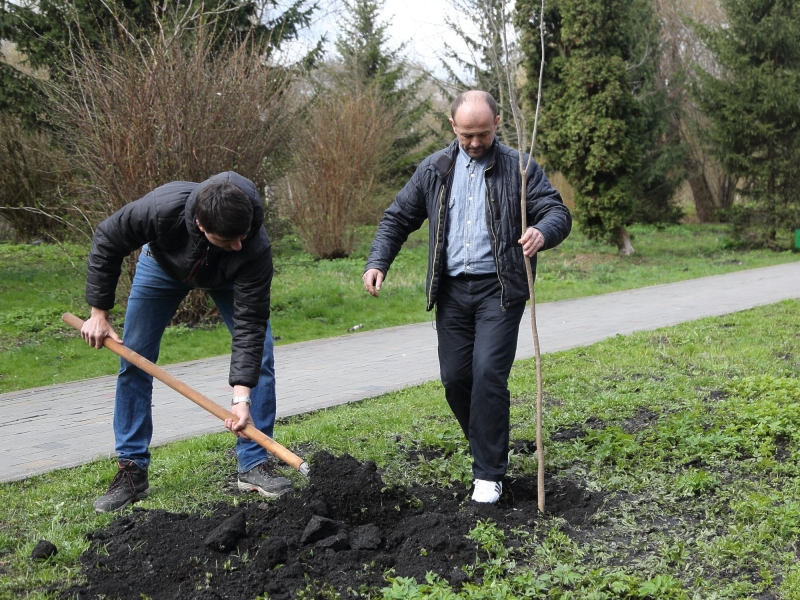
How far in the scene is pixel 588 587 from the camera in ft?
10.5

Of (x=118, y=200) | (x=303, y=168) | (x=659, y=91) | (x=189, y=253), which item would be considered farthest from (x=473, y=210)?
(x=659, y=91)

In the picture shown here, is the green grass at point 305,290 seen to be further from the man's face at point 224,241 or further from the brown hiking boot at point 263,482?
the man's face at point 224,241

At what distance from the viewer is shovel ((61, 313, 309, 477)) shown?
388 centimetres

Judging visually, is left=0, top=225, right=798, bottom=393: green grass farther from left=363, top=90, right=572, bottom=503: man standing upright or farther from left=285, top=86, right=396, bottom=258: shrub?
left=363, top=90, right=572, bottom=503: man standing upright

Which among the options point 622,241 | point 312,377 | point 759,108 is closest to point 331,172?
point 622,241

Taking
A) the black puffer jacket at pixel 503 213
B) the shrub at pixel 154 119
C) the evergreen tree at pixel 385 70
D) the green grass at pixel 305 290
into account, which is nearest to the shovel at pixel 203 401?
the black puffer jacket at pixel 503 213

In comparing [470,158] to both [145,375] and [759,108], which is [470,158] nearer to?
[145,375]

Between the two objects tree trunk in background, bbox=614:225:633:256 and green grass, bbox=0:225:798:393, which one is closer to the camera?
green grass, bbox=0:225:798:393

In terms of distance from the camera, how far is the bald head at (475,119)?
3.91 metres

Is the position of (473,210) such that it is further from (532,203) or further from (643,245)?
(643,245)

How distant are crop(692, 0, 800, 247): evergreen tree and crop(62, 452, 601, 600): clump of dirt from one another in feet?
57.6

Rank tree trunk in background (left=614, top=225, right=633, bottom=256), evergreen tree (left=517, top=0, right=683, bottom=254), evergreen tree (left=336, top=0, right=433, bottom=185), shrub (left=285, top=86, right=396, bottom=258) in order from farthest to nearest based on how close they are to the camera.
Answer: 1. evergreen tree (left=336, top=0, right=433, bottom=185)
2. tree trunk in background (left=614, top=225, right=633, bottom=256)
3. evergreen tree (left=517, top=0, right=683, bottom=254)
4. shrub (left=285, top=86, right=396, bottom=258)

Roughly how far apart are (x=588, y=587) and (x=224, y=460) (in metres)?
2.50

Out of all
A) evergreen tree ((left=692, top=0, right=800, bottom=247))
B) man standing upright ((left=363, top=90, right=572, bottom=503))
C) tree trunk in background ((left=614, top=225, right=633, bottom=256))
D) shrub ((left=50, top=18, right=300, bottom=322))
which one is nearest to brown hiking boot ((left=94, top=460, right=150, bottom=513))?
man standing upright ((left=363, top=90, right=572, bottom=503))
